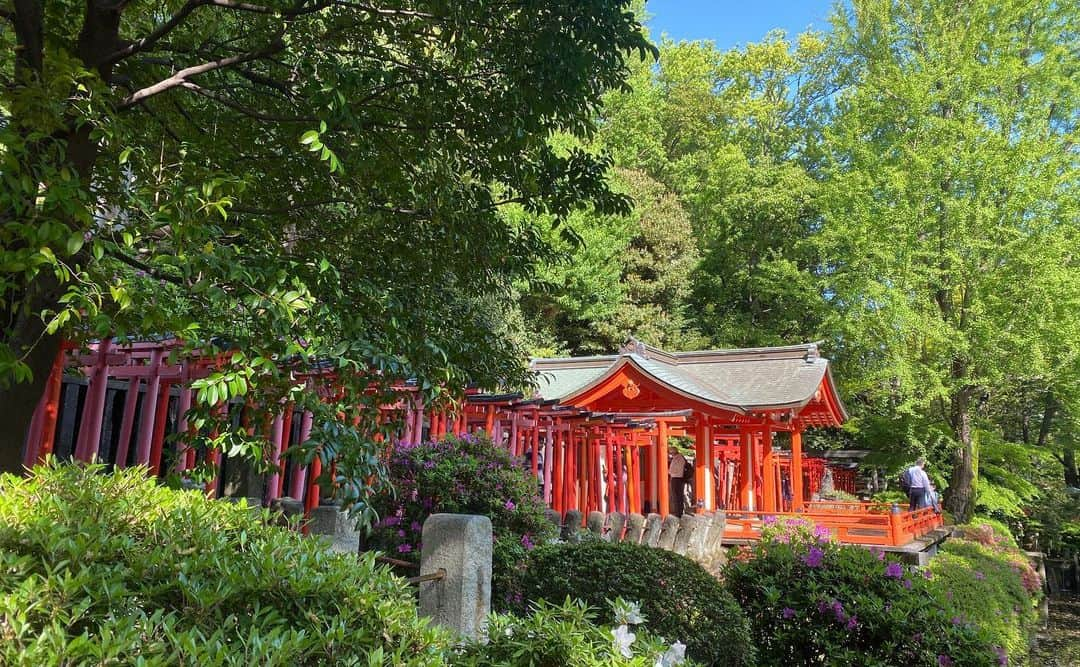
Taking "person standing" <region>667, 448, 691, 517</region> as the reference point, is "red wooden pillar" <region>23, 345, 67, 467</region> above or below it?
above

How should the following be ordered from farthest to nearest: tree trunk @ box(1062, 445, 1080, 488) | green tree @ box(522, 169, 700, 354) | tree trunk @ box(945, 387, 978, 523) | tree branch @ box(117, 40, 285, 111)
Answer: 1. tree trunk @ box(1062, 445, 1080, 488)
2. green tree @ box(522, 169, 700, 354)
3. tree trunk @ box(945, 387, 978, 523)
4. tree branch @ box(117, 40, 285, 111)

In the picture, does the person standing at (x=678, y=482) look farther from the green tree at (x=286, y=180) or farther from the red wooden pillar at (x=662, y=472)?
the green tree at (x=286, y=180)

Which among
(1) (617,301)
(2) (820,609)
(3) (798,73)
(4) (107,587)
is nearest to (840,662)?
(2) (820,609)

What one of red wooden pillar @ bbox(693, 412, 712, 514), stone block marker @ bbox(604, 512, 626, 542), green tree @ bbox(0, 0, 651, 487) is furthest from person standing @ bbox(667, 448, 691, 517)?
green tree @ bbox(0, 0, 651, 487)

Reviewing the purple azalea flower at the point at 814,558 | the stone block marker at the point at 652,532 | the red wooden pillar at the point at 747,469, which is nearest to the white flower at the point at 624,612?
the purple azalea flower at the point at 814,558

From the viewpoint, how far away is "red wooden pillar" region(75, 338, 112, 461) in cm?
719

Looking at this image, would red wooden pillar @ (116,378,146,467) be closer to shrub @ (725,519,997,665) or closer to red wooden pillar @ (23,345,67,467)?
red wooden pillar @ (23,345,67,467)

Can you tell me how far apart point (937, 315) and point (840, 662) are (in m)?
15.6

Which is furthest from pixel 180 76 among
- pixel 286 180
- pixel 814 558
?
pixel 814 558

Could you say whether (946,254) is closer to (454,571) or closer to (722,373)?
(722,373)

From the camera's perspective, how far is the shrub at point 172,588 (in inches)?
70.0

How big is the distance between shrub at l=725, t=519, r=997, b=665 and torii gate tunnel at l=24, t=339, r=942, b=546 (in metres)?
3.76

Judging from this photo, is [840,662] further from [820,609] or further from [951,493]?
[951,493]

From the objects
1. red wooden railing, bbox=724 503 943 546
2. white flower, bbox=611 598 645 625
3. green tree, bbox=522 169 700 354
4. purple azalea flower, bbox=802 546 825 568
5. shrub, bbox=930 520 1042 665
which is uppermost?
green tree, bbox=522 169 700 354
